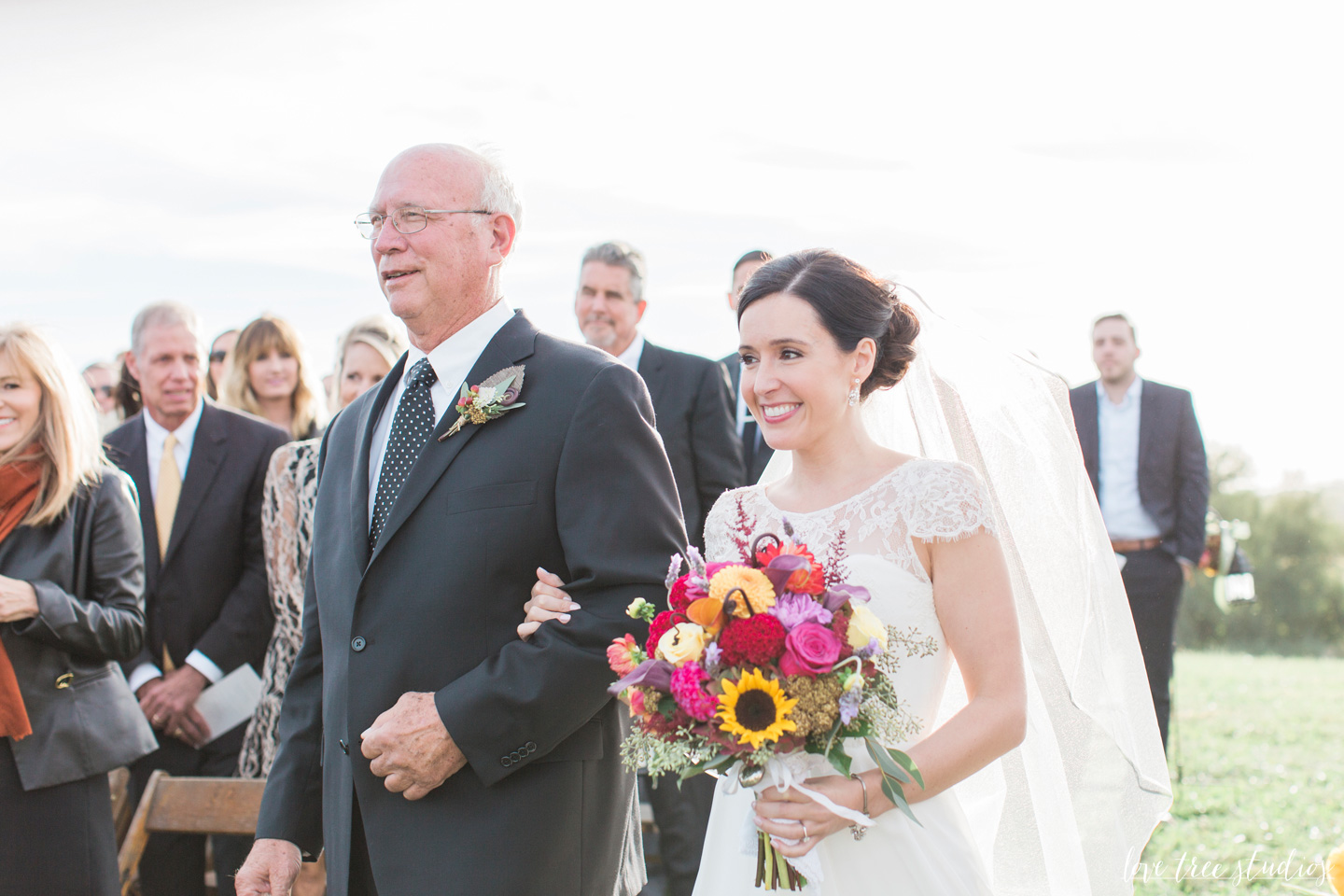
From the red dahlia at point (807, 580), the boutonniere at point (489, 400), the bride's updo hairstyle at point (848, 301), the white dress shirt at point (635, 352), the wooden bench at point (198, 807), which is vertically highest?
the bride's updo hairstyle at point (848, 301)

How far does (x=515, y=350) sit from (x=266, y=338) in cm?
365

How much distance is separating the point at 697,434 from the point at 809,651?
12.1 ft

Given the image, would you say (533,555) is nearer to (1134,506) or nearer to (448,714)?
(448,714)

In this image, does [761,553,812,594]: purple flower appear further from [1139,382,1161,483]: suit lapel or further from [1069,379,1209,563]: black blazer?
[1139,382,1161,483]: suit lapel

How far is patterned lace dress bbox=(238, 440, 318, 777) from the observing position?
Result: 175 inches

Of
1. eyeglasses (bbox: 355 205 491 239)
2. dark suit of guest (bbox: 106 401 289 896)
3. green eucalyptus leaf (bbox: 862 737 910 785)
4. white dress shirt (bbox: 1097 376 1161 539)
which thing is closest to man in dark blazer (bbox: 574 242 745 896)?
dark suit of guest (bbox: 106 401 289 896)

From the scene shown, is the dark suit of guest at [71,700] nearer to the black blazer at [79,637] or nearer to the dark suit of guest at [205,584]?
the black blazer at [79,637]

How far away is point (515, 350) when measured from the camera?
2850 mm

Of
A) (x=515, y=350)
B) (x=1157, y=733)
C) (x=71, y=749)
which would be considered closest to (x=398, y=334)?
(x=71, y=749)

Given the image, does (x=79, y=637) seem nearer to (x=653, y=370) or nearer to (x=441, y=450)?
(x=441, y=450)

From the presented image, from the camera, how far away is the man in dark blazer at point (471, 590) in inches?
99.0

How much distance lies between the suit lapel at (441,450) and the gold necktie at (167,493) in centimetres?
283

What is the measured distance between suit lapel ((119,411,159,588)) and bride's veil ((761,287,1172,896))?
3541 millimetres

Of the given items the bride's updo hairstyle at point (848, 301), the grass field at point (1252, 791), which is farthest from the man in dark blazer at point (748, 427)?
the bride's updo hairstyle at point (848, 301)
